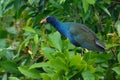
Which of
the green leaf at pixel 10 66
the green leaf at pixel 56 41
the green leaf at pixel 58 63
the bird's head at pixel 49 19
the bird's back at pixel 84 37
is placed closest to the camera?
the green leaf at pixel 58 63

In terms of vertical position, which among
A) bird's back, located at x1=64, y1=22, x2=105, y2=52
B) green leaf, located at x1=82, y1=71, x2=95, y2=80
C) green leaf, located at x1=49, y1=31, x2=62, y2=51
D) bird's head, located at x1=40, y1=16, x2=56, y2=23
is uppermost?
bird's head, located at x1=40, y1=16, x2=56, y2=23

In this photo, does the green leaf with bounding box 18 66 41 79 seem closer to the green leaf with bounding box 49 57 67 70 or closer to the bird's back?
the green leaf with bounding box 49 57 67 70

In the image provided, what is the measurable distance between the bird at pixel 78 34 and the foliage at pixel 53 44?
0.06m

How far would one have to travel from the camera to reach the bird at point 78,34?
160 inches

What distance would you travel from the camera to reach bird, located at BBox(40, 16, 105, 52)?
160 inches

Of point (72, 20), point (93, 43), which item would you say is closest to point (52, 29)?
point (72, 20)

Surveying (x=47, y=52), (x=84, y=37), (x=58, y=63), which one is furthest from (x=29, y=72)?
(x=84, y=37)

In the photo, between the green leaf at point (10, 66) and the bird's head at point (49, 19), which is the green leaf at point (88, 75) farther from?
the bird's head at point (49, 19)

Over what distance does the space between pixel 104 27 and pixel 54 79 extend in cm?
101

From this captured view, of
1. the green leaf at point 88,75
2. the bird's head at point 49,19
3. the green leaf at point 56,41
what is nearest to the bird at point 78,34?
the bird's head at point 49,19

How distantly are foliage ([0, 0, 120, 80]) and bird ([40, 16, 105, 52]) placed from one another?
2.3 inches

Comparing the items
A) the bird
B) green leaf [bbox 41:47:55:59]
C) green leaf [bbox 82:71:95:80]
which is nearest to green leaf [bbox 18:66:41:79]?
green leaf [bbox 41:47:55:59]

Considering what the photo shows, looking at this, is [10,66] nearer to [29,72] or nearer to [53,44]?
[29,72]

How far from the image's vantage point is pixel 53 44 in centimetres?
360
